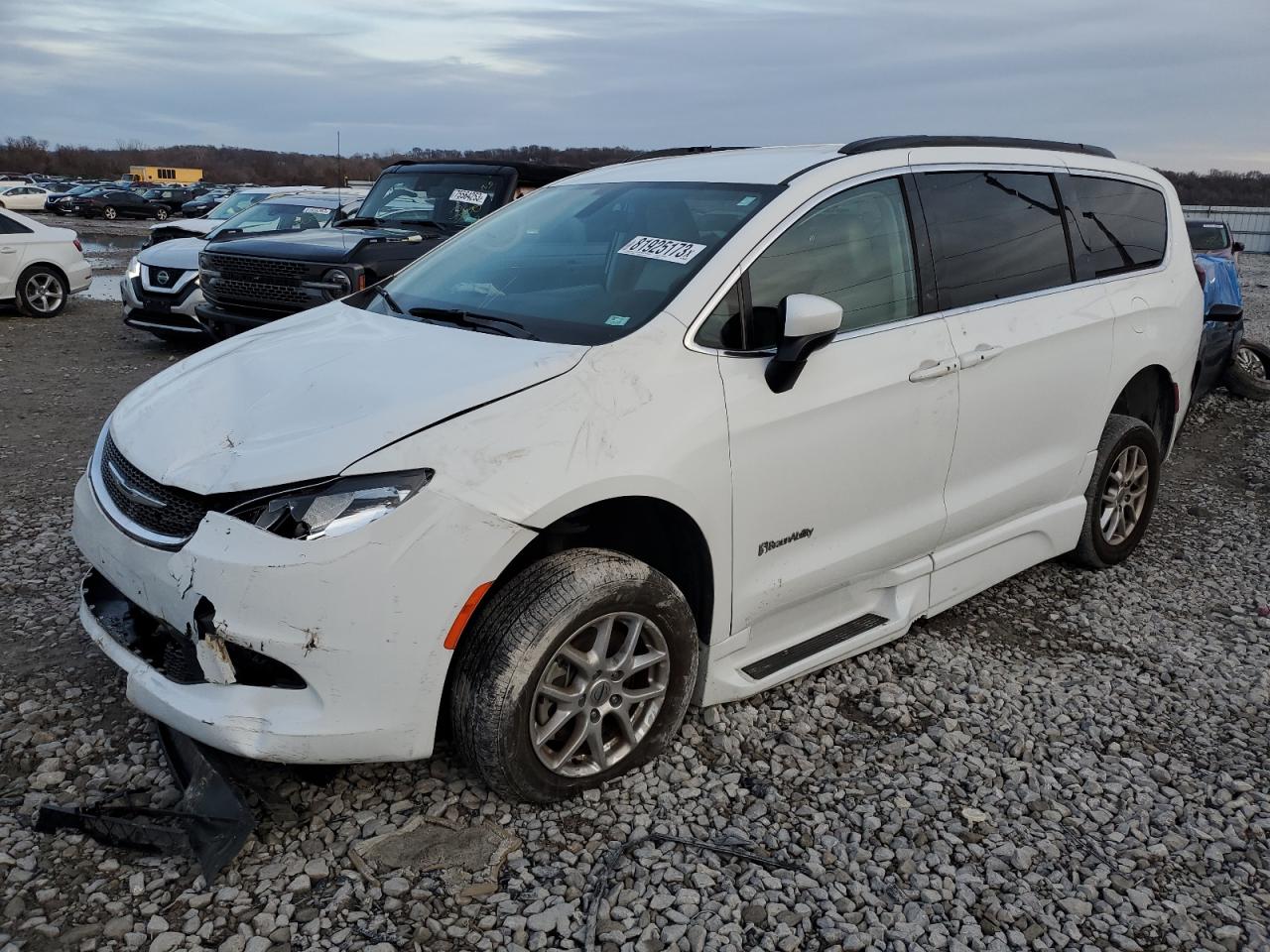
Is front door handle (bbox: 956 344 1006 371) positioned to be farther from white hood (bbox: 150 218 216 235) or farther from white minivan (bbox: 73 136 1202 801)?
white hood (bbox: 150 218 216 235)

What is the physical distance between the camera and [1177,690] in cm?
408

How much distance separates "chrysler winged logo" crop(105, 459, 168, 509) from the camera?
2.92 m

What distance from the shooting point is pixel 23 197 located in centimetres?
4294

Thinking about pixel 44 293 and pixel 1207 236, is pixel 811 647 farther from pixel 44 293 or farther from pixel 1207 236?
pixel 1207 236

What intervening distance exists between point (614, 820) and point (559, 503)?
3.34ft

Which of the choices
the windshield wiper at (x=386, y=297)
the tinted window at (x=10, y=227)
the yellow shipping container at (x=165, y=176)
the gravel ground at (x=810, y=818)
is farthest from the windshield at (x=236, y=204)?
the yellow shipping container at (x=165, y=176)

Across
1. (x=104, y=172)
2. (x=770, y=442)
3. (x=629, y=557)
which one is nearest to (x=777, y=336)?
(x=770, y=442)

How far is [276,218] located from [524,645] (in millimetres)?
10665

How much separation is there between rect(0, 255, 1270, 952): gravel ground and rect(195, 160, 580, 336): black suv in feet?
13.4

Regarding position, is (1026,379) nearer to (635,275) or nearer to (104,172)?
(635,275)

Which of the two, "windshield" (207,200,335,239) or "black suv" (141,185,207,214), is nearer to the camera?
"windshield" (207,200,335,239)

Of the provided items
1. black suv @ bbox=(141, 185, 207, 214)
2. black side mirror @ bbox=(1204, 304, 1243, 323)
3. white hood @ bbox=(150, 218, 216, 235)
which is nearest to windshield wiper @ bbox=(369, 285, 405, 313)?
black side mirror @ bbox=(1204, 304, 1243, 323)

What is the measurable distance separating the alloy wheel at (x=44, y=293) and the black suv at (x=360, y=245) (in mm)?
5697

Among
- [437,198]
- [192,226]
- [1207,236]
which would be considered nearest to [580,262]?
[437,198]
